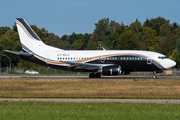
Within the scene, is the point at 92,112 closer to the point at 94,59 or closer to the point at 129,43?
the point at 94,59

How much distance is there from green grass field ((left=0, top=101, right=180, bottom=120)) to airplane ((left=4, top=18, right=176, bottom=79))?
2413 cm

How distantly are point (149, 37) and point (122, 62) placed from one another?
350 ft

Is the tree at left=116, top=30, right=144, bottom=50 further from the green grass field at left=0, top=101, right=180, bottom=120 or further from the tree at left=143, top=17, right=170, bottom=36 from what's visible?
the green grass field at left=0, top=101, right=180, bottom=120

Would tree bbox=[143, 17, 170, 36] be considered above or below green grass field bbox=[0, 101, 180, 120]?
above

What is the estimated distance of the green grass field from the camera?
13367 millimetres

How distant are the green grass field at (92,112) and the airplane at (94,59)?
24.1 meters

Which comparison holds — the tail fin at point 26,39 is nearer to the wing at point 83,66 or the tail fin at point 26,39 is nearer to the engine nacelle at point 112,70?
the wing at point 83,66

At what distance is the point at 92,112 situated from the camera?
14.6 metres

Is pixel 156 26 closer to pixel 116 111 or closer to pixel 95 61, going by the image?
pixel 95 61

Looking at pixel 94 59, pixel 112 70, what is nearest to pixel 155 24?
pixel 94 59

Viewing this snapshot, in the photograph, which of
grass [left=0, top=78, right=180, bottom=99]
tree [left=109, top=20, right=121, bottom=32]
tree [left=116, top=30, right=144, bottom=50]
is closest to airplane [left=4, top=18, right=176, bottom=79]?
grass [left=0, top=78, right=180, bottom=99]

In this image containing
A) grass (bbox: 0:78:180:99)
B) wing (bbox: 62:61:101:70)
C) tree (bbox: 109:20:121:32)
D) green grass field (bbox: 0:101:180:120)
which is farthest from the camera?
tree (bbox: 109:20:121:32)

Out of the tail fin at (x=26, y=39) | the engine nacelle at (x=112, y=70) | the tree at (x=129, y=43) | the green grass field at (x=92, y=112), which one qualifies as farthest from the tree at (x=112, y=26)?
the green grass field at (x=92, y=112)

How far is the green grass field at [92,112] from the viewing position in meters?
13.4
